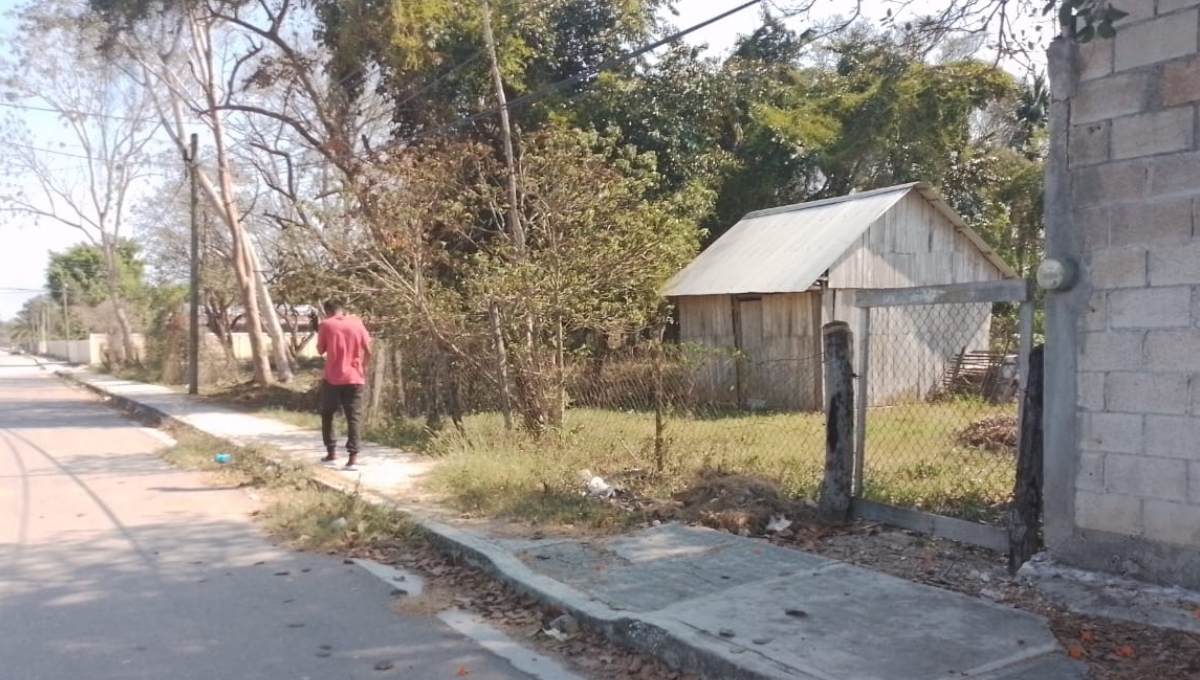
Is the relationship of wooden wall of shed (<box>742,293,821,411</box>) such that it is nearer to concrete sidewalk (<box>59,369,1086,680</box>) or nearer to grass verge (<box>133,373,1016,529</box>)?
grass verge (<box>133,373,1016,529</box>)

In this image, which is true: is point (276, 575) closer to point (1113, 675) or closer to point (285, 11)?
point (1113, 675)

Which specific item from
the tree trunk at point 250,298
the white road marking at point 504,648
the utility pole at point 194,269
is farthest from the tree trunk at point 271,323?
the white road marking at point 504,648

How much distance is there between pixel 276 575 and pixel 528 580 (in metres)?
1.82

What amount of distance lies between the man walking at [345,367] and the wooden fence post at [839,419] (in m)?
5.26

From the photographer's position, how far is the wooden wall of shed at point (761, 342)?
14117 mm

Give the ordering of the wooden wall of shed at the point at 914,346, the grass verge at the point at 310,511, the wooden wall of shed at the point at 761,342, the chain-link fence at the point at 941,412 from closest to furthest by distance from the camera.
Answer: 1. the chain-link fence at the point at 941,412
2. the grass verge at the point at 310,511
3. the wooden wall of shed at the point at 761,342
4. the wooden wall of shed at the point at 914,346

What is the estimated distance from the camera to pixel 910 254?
Result: 1622 centimetres

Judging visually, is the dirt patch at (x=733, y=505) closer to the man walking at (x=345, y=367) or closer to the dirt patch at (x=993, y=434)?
the dirt patch at (x=993, y=434)

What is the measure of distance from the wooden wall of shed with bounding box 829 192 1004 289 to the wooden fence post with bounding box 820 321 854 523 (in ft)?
27.3

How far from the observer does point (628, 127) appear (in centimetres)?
1870

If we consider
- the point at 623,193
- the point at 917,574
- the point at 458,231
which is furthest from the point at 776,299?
the point at 917,574

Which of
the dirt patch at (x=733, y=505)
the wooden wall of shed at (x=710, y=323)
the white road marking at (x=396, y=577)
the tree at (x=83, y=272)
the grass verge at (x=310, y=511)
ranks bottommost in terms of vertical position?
the white road marking at (x=396, y=577)

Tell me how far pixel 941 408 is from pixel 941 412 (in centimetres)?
29

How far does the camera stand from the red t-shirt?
397 inches
